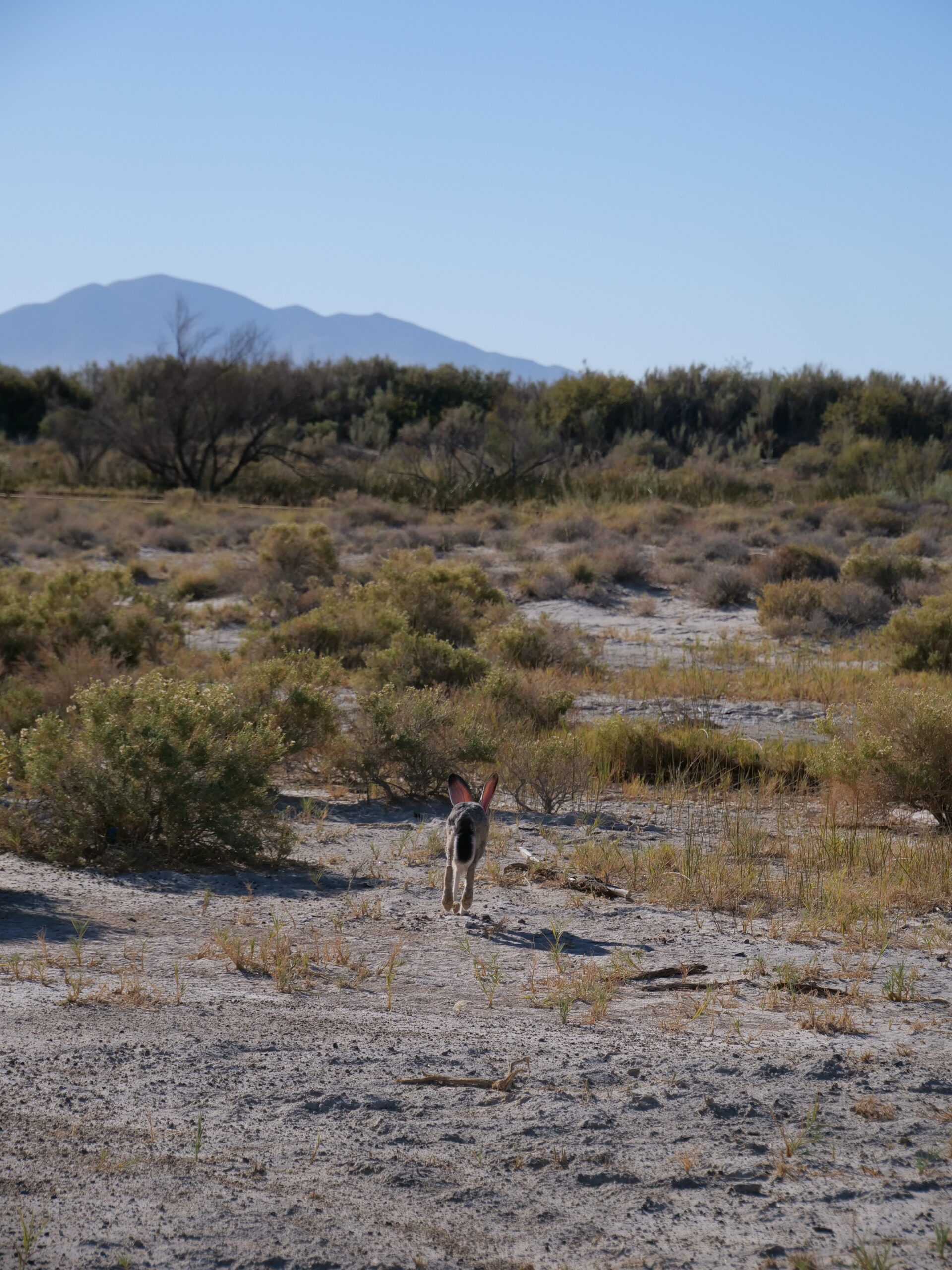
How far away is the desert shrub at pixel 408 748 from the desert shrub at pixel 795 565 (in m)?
12.1

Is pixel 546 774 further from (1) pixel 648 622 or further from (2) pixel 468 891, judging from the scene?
(1) pixel 648 622

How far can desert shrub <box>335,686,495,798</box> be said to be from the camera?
27.9 feet

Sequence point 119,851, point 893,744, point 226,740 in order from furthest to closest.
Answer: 1. point 893,744
2. point 226,740
3. point 119,851

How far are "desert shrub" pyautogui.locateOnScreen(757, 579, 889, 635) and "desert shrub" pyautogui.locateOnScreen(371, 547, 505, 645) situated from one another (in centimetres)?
422

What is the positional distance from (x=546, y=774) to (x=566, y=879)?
1940 millimetres

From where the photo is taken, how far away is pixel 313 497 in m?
34.1

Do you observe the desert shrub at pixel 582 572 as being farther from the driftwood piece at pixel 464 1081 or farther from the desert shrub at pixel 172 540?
the driftwood piece at pixel 464 1081

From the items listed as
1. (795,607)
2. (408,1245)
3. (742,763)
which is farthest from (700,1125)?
(795,607)

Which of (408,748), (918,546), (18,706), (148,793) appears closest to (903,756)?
(408,748)

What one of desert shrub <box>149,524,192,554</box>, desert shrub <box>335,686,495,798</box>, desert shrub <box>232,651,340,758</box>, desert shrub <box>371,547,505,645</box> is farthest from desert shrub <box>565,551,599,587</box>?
desert shrub <box>335,686,495,798</box>

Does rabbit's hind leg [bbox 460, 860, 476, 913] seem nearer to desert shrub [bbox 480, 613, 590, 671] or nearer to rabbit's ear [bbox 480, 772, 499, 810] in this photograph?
rabbit's ear [bbox 480, 772, 499, 810]

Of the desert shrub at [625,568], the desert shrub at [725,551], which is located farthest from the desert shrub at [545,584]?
the desert shrub at [725,551]

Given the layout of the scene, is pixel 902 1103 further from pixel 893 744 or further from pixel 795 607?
pixel 795 607

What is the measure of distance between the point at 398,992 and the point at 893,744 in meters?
4.58
